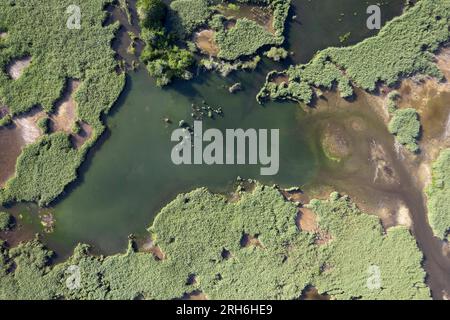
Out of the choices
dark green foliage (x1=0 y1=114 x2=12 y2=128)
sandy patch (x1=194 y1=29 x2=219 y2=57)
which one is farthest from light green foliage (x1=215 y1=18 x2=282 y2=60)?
dark green foliage (x1=0 y1=114 x2=12 y2=128)

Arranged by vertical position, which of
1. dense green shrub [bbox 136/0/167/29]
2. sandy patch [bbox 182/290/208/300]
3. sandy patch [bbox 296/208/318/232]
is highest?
dense green shrub [bbox 136/0/167/29]

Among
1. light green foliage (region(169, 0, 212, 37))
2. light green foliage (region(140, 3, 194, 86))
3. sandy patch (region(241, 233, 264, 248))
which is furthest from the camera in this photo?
sandy patch (region(241, 233, 264, 248))

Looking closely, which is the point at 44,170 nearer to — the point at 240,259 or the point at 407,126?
the point at 240,259

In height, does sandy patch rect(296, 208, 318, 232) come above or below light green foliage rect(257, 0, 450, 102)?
below

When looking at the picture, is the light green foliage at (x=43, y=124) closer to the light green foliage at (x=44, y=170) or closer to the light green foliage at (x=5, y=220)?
the light green foliage at (x=44, y=170)

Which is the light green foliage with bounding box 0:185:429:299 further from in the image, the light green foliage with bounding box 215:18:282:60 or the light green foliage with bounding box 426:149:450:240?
the light green foliage with bounding box 215:18:282:60

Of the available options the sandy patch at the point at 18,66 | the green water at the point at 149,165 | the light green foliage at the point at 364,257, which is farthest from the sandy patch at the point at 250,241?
the sandy patch at the point at 18,66
